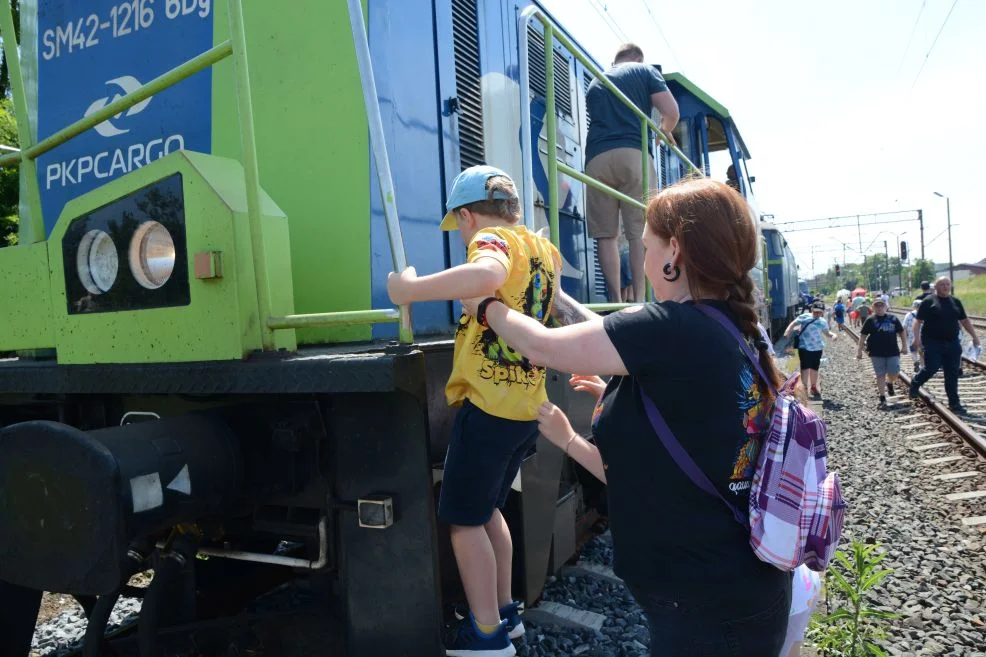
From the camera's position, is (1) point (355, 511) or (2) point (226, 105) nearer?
(1) point (355, 511)

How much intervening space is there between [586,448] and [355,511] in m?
0.66

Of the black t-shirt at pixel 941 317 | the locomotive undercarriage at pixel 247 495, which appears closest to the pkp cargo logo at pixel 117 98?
the locomotive undercarriage at pixel 247 495

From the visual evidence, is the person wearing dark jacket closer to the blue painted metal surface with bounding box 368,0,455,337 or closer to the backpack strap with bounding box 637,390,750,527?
the blue painted metal surface with bounding box 368,0,455,337

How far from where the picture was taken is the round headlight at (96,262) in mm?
2094

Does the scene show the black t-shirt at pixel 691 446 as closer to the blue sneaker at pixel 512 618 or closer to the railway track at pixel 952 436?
the blue sneaker at pixel 512 618

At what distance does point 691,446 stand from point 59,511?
1.48 m

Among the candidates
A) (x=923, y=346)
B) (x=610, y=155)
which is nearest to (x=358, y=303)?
(x=610, y=155)

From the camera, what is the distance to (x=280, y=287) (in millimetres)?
1972

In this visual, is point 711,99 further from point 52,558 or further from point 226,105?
point 52,558

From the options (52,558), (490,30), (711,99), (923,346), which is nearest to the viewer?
(52,558)

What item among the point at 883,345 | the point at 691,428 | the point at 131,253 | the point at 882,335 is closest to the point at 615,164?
the point at 131,253

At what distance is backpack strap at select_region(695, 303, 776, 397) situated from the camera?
1467 mm

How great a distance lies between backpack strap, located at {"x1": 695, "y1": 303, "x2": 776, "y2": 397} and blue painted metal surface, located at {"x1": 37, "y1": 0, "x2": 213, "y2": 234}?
1.97 m

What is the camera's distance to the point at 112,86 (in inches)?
112
